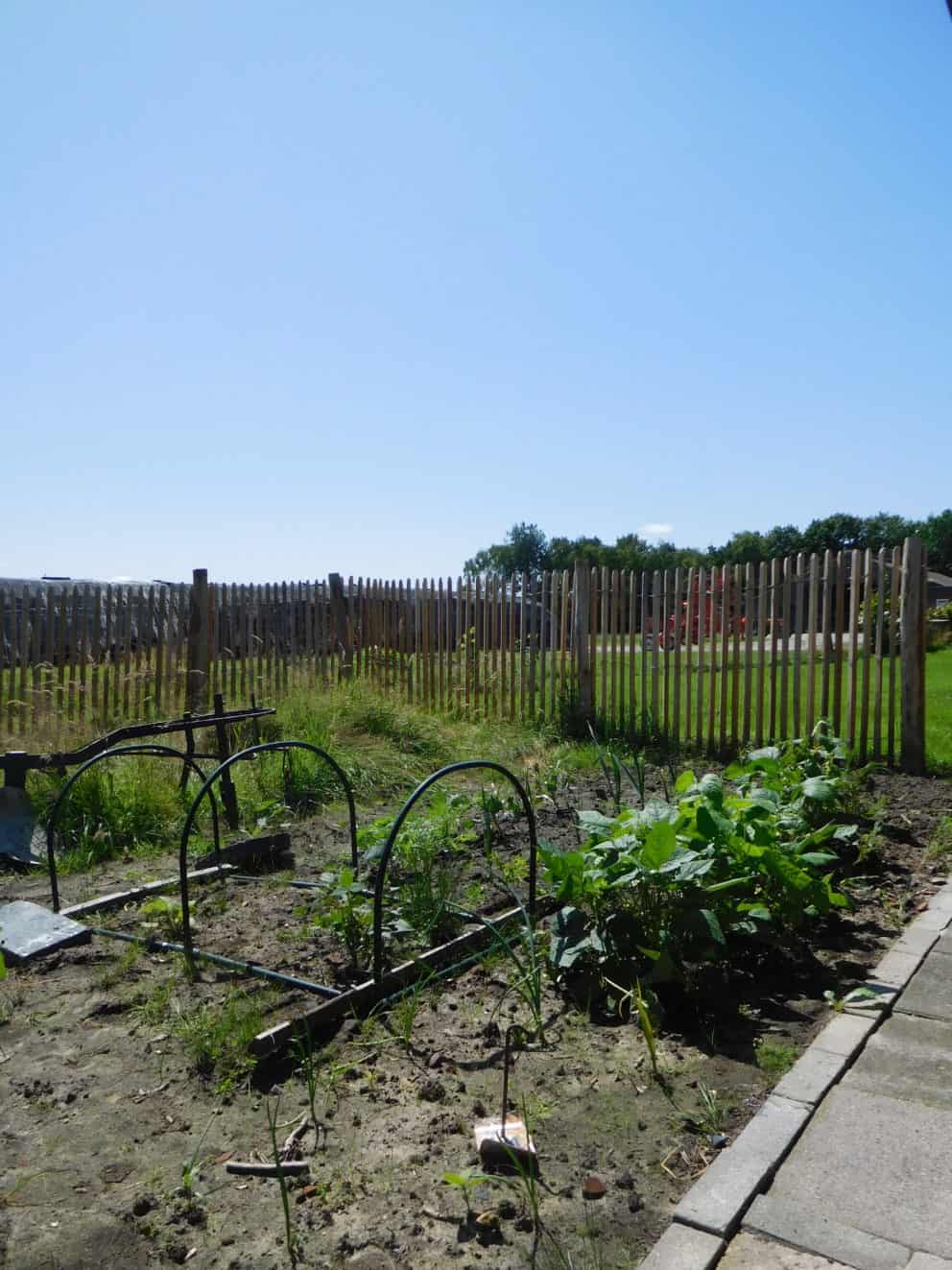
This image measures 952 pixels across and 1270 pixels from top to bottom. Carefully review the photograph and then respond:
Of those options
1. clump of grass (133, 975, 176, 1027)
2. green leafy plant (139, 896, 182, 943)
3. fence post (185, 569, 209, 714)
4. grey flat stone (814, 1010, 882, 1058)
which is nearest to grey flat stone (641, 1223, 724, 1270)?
grey flat stone (814, 1010, 882, 1058)

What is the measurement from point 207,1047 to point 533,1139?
108 centimetres

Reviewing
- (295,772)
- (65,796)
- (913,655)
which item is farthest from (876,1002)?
(913,655)

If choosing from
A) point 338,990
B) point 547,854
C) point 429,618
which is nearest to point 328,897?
point 338,990

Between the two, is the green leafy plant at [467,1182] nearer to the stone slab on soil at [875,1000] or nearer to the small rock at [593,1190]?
the small rock at [593,1190]

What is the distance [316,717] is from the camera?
8477 mm

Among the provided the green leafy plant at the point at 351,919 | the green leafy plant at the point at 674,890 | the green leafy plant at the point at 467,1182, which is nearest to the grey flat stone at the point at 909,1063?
the green leafy plant at the point at 674,890

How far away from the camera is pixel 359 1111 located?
8.63ft

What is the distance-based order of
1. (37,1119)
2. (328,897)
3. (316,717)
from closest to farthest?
1. (37,1119)
2. (328,897)
3. (316,717)

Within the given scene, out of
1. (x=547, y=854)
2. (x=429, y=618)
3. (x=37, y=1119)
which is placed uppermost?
(x=429, y=618)

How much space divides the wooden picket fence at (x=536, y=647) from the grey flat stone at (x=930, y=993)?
3.84 m

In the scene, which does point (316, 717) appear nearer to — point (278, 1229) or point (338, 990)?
point (338, 990)

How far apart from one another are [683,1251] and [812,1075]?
2.97ft

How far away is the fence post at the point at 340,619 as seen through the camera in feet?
39.0

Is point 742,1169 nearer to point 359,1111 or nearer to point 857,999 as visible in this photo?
point 359,1111
